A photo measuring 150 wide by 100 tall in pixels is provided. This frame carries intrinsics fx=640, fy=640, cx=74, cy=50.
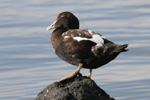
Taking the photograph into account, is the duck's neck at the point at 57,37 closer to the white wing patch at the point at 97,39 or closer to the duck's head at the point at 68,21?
the duck's head at the point at 68,21

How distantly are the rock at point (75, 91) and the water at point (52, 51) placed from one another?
3.17m

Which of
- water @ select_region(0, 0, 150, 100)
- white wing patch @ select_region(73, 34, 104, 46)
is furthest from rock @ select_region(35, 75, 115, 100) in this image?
water @ select_region(0, 0, 150, 100)

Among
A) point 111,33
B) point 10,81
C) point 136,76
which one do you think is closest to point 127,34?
point 111,33

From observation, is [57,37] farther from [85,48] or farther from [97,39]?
[97,39]

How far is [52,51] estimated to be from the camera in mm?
13922

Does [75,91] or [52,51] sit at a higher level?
[52,51]

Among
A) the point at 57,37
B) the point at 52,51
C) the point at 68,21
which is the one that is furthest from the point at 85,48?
the point at 52,51

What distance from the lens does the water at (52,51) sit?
11914mm

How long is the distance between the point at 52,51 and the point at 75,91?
5986 millimetres

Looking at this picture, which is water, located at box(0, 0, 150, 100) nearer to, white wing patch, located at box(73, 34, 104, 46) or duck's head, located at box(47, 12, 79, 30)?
duck's head, located at box(47, 12, 79, 30)

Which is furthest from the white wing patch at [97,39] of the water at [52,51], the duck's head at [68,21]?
the water at [52,51]

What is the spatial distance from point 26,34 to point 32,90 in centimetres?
384

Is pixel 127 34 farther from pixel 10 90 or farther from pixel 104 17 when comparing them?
pixel 10 90

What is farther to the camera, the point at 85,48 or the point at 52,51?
the point at 52,51
